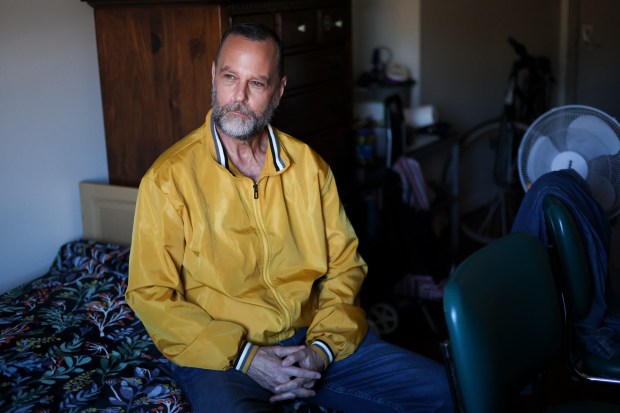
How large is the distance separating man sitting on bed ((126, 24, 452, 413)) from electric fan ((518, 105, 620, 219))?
39.5 inches

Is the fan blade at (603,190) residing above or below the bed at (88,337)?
above

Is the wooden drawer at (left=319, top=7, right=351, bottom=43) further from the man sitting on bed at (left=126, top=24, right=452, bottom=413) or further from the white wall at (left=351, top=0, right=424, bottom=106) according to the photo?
the white wall at (left=351, top=0, right=424, bottom=106)

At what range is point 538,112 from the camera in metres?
5.69

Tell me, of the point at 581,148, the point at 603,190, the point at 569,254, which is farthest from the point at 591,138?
the point at 569,254

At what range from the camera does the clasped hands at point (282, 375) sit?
6.64 ft

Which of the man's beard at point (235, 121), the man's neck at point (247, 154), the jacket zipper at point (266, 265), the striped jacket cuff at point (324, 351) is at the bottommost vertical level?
the striped jacket cuff at point (324, 351)

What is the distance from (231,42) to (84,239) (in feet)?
3.90

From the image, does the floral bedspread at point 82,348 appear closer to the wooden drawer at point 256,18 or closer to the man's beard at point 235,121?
the man's beard at point 235,121

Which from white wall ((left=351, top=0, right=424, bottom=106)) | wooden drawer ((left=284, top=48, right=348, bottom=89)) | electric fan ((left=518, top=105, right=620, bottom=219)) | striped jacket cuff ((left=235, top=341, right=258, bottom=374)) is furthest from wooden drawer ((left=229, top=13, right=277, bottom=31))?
white wall ((left=351, top=0, right=424, bottom=106))

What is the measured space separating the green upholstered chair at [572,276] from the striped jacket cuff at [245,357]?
0.89 m

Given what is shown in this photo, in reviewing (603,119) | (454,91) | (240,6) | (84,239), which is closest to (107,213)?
(84,239)

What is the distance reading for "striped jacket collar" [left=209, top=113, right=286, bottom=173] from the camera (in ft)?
7.16

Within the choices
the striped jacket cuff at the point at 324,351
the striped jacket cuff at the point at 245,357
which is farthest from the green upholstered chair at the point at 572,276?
the striped jacket cuff at the point at 245,357

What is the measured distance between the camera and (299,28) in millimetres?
3068
